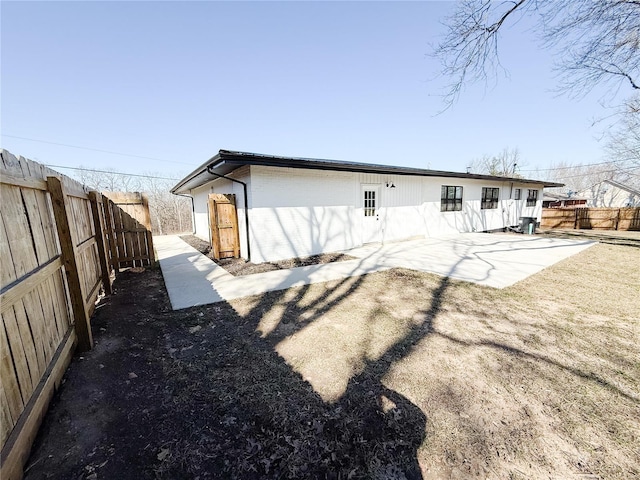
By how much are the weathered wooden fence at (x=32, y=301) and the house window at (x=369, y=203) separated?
335 inches

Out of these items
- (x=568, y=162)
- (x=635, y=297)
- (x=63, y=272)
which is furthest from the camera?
(x=568, y=162)

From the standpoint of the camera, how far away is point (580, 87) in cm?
665

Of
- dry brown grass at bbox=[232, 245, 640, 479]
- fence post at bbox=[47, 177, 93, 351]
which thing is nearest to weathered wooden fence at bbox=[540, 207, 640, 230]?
dry brown grass at bbox=[232, 245, 640, 479]

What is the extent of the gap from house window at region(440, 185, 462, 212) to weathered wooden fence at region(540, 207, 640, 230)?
9788mm

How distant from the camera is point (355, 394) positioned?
221cm

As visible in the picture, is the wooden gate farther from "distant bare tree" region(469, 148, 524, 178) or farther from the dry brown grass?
"distant bare tree" region(469, 148, 524, 178)

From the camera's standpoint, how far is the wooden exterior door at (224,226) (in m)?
7.77

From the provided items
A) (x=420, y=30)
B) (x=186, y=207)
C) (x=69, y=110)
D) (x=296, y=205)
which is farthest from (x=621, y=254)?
(x=69, y=110)

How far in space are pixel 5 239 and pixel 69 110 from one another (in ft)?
76.8

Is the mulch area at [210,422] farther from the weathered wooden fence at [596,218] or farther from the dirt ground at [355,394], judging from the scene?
the weathered wooden fence at [596,218]

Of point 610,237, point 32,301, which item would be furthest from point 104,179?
point 610,237

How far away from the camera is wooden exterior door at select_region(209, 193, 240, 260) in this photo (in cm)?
777

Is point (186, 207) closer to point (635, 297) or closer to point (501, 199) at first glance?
point (501, 199)

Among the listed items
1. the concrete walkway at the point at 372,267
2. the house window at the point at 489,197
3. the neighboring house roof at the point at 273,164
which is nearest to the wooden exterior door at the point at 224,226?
the concrete walkway at the point at 372,267
